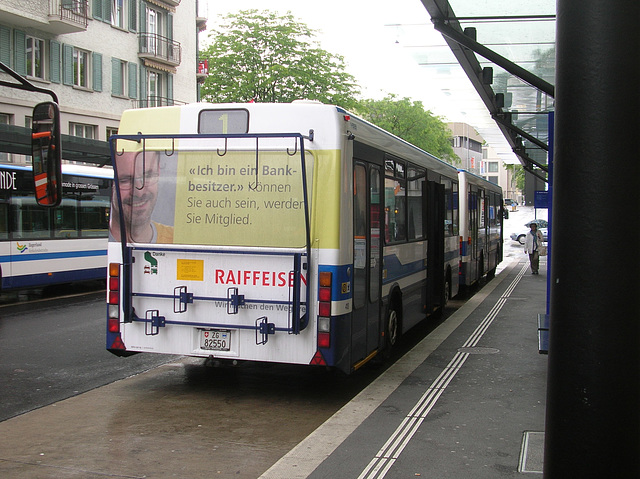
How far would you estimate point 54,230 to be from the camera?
56.9 feet

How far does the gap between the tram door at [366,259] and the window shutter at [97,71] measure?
2823cm

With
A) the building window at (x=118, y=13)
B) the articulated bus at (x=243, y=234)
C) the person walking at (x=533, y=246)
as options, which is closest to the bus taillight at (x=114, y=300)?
the articulated bus at (x=243, y=234)

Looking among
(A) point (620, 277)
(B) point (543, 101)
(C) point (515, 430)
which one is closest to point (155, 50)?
(B) point (543, 101)

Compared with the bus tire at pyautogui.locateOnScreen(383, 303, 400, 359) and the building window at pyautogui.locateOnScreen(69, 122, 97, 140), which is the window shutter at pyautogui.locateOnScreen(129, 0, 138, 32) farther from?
the bus tire at pyautogui.locateOnScreen(383, 303, 400, 359)

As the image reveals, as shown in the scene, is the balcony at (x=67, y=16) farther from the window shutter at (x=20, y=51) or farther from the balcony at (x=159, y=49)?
the balcony at (x=159, y=49)

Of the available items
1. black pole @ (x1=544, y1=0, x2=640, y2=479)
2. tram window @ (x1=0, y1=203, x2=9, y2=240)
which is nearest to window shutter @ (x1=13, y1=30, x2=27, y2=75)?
tram window @ (x1=0, y1=203, x2=9, y2=240)

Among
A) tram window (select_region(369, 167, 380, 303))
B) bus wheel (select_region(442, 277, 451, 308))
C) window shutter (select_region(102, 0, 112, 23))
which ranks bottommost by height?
bus wheel (select_region(442, 277, 451, 308))

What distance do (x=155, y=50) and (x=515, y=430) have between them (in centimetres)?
3493

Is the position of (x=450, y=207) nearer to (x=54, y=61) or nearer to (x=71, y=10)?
(x=71, y=10)

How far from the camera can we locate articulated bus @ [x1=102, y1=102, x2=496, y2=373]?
6953 millimetres

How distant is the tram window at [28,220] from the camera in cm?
1606

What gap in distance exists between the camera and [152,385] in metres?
8.10

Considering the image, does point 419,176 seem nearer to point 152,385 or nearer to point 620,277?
point 152,385

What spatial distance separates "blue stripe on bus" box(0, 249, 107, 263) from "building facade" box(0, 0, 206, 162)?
1114cm
